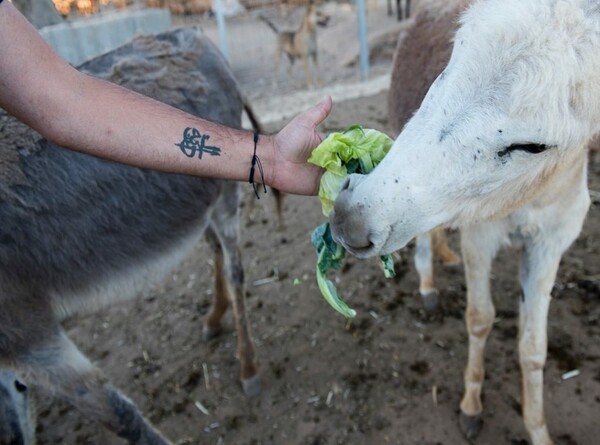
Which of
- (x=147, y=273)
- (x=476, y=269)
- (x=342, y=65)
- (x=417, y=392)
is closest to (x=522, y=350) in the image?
(x=476, y=269)

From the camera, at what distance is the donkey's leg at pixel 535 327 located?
1924mm

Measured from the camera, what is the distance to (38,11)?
5.14 meters

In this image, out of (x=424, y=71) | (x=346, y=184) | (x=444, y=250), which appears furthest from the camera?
(x=444, y=250)

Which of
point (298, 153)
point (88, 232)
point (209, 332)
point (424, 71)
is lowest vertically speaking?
point (209, 332)

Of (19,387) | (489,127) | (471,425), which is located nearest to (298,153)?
(489,127)

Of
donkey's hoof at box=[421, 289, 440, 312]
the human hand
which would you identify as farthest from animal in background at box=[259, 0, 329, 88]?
the human hand

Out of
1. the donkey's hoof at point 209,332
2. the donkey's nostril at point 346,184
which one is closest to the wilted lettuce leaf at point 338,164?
the donkey's nostril at point 346,184

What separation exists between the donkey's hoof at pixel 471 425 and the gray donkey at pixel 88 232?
3.54 ft

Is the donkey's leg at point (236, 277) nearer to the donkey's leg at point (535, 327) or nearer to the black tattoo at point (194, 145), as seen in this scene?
the black tattoo at point (194, 145)

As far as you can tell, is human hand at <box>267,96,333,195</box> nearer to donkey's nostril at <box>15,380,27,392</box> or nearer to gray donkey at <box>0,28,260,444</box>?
gray donkey at <box>0,28,260,444</box>

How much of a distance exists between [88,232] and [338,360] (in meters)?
1.50

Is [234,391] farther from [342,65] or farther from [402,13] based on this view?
[402,13]

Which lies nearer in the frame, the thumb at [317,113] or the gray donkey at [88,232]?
the thumb at [317,113]

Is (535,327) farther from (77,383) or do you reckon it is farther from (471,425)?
(77,383)
